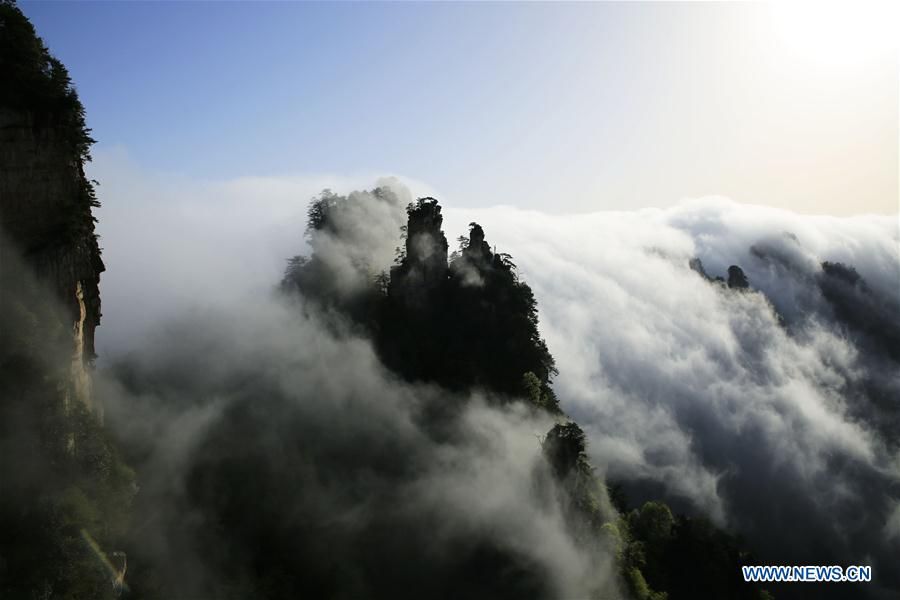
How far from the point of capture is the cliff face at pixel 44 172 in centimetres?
2086

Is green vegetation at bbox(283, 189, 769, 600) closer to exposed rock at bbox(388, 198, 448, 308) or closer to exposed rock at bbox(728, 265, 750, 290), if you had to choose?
exposed rock at bbox(388, 198, 448, 308)

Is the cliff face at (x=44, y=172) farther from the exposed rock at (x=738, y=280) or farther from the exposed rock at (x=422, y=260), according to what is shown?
the exposed rock at (x=738, y=280)

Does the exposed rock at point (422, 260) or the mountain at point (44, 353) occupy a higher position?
the exposed rock at point (422, 260)

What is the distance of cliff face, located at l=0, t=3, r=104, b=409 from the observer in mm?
20859

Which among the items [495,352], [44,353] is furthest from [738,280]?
[44,353]

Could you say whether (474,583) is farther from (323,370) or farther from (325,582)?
(323,370)

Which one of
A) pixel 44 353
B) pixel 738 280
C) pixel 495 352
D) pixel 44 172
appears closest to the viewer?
pixel 44 353

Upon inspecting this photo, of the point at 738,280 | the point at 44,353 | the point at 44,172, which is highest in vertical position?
the point at 738,280

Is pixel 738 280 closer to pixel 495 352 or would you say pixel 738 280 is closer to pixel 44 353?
pixel 495 352

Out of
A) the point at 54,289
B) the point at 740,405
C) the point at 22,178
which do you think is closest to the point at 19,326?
the point at 54,289

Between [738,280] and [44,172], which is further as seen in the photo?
[738,280]

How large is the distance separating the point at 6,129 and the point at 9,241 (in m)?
4.17

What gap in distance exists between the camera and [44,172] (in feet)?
72.1

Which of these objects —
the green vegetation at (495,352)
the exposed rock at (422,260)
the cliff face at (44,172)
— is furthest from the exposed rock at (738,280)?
the cliff face at (44,172)
